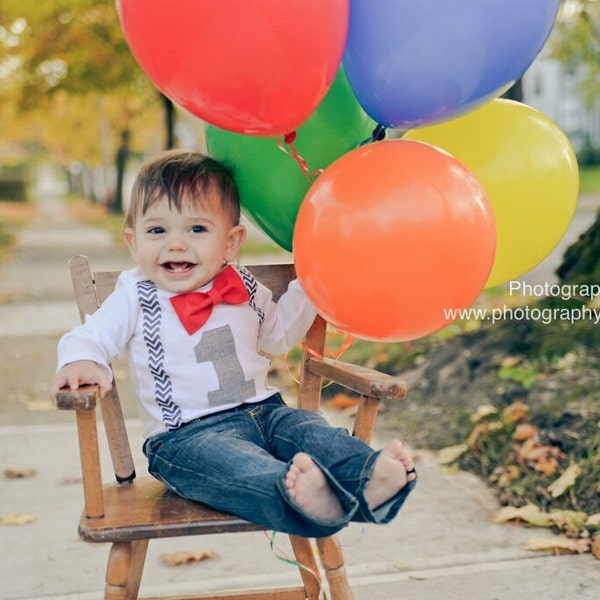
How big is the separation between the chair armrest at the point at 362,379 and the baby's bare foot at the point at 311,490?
0.88 ft

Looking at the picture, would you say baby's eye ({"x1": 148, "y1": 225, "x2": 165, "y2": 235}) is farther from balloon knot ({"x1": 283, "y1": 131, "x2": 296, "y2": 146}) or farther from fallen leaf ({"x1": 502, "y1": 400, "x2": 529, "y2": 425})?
fallen leaf ({"x1": 502, "y1": 400, "x2": 529, "y2": 425})

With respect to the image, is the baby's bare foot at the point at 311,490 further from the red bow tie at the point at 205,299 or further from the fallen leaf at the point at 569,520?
the fallen leaf at the point at 569,520

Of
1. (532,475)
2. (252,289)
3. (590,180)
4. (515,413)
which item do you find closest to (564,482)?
(532,475)

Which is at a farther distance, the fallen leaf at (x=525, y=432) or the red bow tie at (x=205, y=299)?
the fallen leaf at (x=525, y=432)

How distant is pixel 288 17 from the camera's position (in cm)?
186

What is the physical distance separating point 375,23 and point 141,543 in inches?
52.0

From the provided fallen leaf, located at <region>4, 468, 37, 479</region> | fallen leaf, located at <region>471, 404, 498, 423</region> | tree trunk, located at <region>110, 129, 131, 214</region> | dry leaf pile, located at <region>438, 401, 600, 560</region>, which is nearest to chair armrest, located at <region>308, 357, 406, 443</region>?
dry leaf pile, located at <region>438, 401, 600, 560</region>

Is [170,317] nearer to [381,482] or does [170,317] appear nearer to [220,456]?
[220,456]

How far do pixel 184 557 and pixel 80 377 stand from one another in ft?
3.47

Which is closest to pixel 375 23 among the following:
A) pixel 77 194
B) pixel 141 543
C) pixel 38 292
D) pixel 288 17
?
pixel 288 17

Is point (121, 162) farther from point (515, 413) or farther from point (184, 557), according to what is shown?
point (184, 557)

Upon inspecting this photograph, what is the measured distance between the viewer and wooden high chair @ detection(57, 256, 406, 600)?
2.07 meters

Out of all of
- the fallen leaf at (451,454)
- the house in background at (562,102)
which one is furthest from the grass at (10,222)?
the house in background at (562,102)

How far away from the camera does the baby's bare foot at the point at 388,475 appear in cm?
198
